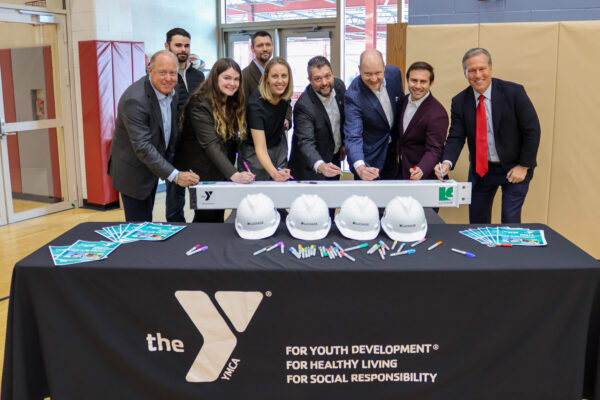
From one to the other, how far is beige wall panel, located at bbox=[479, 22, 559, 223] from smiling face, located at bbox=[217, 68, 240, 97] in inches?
74.6

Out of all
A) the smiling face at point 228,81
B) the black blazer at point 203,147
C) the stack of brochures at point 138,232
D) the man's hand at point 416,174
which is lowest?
the stack of brochures at point 138,232

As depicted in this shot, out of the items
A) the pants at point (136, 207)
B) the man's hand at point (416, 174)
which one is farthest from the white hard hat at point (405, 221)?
the pants at point (136, 207)

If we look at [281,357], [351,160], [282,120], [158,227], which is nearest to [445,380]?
[281,357]

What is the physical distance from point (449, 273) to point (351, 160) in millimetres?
1483

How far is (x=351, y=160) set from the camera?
3219mm

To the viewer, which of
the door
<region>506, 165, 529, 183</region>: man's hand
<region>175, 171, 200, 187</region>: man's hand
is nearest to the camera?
<region>175, 171, 200, 187</region>: man's hand

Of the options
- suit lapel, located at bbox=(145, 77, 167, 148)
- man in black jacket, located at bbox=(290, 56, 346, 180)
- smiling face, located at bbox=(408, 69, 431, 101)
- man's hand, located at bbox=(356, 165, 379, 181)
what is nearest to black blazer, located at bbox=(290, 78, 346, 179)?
man in black jacket, located at bbox=(290, 56, 346, 180)

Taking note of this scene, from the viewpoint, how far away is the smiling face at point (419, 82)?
310cm

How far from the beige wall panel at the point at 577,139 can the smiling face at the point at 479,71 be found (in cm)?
104

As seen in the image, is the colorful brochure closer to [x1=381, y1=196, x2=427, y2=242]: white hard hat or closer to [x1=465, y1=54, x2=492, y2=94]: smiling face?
[x1=381, y1=196, x2=427, y2=242]: white hard hat

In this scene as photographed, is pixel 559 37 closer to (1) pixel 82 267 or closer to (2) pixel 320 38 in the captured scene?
(1) pixel 82 267

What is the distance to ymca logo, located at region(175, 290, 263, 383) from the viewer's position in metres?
Answer: 1.88

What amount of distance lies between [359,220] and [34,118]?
15.4 feet

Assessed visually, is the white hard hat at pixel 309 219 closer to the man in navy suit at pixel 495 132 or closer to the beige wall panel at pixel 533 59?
the man in navy suit at pixel 495 132
